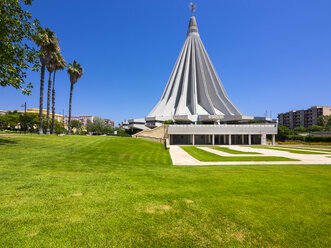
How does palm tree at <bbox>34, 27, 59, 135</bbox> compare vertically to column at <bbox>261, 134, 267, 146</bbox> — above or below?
above

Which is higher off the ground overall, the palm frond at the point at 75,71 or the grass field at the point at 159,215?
the palm frond at the point at 75,71

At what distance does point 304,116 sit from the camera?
102 meters

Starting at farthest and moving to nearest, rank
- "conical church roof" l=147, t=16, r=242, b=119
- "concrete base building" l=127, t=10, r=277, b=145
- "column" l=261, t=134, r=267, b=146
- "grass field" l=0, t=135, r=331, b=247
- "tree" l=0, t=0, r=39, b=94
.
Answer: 1. "conical church roof" l=147, t=16, r=242, b=119
2. "concrete base building" l=127, t=10, r=277, b=145
3. "column" l=261, t=134, r=267, b=146
4. "tree" l=0, t=0, r=39, b=94
5. "grass field" l=0, t=135, r=331, b=247

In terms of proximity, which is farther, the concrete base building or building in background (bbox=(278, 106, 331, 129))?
building in background (bbox=(278, 106, 331, 129))

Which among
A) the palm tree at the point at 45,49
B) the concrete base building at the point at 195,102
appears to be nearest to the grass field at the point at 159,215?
the palm tree at the point at 45,49

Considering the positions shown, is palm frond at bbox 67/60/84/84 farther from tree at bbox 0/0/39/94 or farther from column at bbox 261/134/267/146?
column at bbox 261/134/267/146

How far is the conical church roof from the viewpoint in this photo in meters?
69.4

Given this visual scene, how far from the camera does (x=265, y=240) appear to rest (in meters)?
2.99

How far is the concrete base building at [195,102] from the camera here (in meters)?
52.8

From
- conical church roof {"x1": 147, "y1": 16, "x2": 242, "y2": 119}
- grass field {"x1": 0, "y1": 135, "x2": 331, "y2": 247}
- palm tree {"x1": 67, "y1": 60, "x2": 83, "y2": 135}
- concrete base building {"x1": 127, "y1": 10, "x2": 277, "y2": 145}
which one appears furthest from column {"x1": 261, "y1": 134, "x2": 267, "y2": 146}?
palm tree {"x1": 67, "y1": 60, "x2": 83, "y2": 135}

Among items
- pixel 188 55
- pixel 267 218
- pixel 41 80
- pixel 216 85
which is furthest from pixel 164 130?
pixel 188 55

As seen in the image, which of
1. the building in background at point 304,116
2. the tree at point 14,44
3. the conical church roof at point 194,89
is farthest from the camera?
the building in background at point 304,116

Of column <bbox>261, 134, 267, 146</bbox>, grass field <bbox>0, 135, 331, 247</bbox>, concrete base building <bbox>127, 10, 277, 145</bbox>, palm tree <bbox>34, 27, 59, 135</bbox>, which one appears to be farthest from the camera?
concrete base building <bbox>127, 10, 277, 145</bbox>

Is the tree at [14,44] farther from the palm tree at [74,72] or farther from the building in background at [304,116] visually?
the building in background at [304,116]
